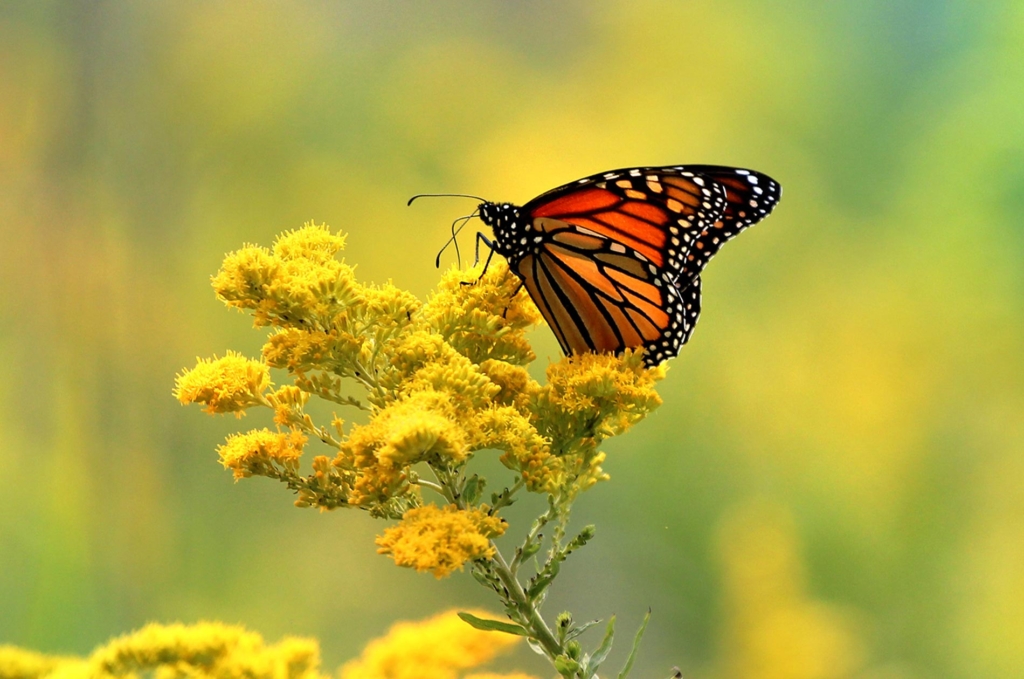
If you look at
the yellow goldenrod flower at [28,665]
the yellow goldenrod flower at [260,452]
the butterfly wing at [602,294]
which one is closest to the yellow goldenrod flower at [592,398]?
the butterfly wing at [602,294]

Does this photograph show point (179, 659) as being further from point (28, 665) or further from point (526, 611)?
point (526, 611)

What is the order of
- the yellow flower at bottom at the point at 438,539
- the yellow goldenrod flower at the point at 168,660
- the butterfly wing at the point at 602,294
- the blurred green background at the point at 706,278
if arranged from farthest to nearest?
the blurred green background at the point at 706,278
the butterfly wing at the point at 602,294
the yellow goldenrod flower at the point at 168,660
the yellow flower at bottom at the point at 438,539

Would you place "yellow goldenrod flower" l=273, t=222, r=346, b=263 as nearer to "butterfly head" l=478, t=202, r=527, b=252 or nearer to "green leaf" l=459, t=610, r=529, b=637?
"butterfly head" l=478, t=202, r=527, b=252

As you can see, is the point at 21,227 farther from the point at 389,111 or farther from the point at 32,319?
the point at 389,111

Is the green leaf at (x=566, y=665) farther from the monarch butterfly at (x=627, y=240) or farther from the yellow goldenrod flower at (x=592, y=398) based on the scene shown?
the monarch butterfly at (x=627, y=240)

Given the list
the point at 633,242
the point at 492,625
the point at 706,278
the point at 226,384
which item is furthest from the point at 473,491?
the point at 706,278

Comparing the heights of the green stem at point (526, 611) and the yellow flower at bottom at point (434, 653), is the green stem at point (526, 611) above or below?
below
